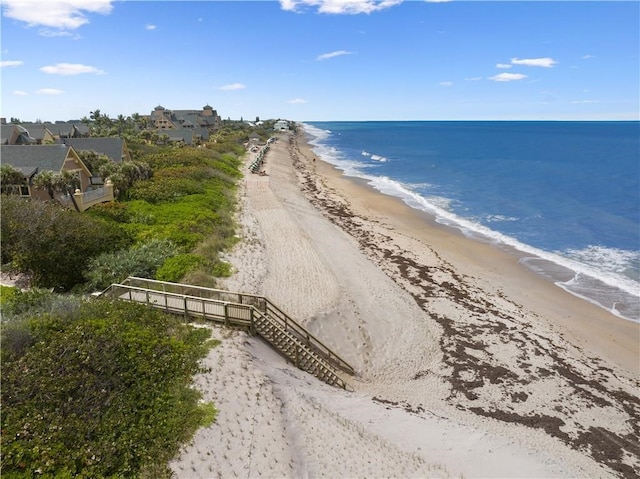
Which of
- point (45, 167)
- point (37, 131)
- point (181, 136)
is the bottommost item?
point (45, 167)

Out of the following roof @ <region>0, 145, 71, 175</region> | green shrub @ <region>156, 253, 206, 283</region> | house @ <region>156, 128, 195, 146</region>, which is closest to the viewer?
green shrub @ <region>156, 253, 206, 283</region>

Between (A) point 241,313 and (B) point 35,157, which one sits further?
(B) point 35,157

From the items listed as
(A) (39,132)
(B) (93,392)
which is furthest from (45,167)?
(A) (39,132)

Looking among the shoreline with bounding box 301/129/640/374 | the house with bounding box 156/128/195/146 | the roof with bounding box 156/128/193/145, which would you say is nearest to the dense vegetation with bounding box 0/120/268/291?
the shoreline with bounding box 301/129/640/374

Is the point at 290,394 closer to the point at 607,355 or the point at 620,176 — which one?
the point at 607,355

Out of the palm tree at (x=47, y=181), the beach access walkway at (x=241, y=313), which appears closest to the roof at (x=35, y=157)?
the palm tree at (x=47, y=181)

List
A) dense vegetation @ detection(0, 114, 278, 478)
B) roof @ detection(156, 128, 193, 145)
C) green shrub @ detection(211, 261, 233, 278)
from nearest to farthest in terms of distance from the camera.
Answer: dense vegetation @ detection(0, 114, 278, 478)
green shrub @ detection(211, 261, 233, 278)
roof @ detection(156, 128, 193, 145)

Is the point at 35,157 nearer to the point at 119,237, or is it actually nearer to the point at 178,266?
the point at 119,237

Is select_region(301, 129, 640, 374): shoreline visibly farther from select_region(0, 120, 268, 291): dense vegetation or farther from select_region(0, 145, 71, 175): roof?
select_region(0, 145, 71, 175): roof

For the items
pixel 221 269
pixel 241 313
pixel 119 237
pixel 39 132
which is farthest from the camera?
pixel 39 132
